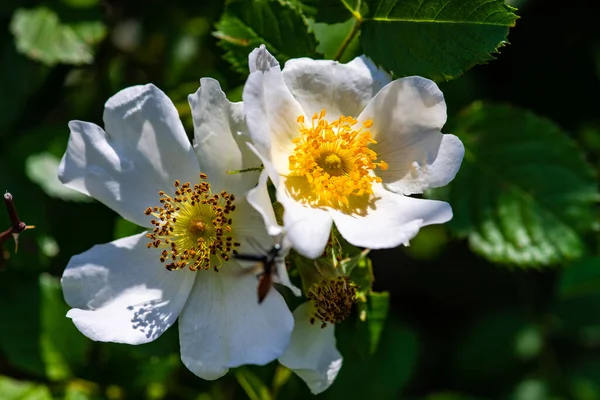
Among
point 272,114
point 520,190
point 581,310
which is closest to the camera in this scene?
point 272,114

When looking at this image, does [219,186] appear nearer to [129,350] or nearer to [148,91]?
[148,91]


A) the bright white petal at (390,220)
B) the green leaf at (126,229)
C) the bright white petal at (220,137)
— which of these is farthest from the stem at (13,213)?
the bright white petal at (390,220)

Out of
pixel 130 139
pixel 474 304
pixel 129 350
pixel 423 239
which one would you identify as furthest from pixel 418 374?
pixel 130 139

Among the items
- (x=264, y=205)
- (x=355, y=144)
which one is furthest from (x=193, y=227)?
(x=355, y=144)

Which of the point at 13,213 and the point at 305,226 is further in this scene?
the point at 13,213

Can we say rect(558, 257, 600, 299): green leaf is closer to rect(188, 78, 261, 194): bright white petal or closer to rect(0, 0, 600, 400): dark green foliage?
rect(0, 0, 600, 400): dark green foliage

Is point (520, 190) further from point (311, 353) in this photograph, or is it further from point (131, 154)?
point (131, 154)
